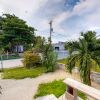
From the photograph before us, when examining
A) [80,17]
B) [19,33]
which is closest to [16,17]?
[19,33]

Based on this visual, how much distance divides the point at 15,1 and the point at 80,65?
5.53 meters

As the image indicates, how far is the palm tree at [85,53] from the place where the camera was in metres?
8.72

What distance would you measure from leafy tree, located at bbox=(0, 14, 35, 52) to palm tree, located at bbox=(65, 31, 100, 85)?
2302cm

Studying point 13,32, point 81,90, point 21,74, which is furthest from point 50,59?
point 13,32

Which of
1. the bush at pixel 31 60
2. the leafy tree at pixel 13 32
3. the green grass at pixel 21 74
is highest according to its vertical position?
the leafy tree at pixel 13 32

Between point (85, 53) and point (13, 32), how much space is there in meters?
24.3

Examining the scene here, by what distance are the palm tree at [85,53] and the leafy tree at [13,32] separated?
2302cm

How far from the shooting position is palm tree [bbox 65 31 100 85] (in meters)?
8.72

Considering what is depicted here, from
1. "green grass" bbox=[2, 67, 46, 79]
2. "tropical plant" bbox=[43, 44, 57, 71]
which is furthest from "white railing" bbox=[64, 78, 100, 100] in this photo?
"tropical plant" bbox=[43, 44, 57, 71]

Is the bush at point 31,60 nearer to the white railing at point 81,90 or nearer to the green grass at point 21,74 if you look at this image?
the green grass at point 21,74

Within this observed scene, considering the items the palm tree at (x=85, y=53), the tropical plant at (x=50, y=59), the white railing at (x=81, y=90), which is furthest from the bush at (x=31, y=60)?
the white railing at (x=81, y=90)

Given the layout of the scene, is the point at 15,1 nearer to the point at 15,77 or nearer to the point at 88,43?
the point at 88,43

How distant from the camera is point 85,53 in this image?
893 centimetres

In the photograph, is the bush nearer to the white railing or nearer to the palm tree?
the palm tree
